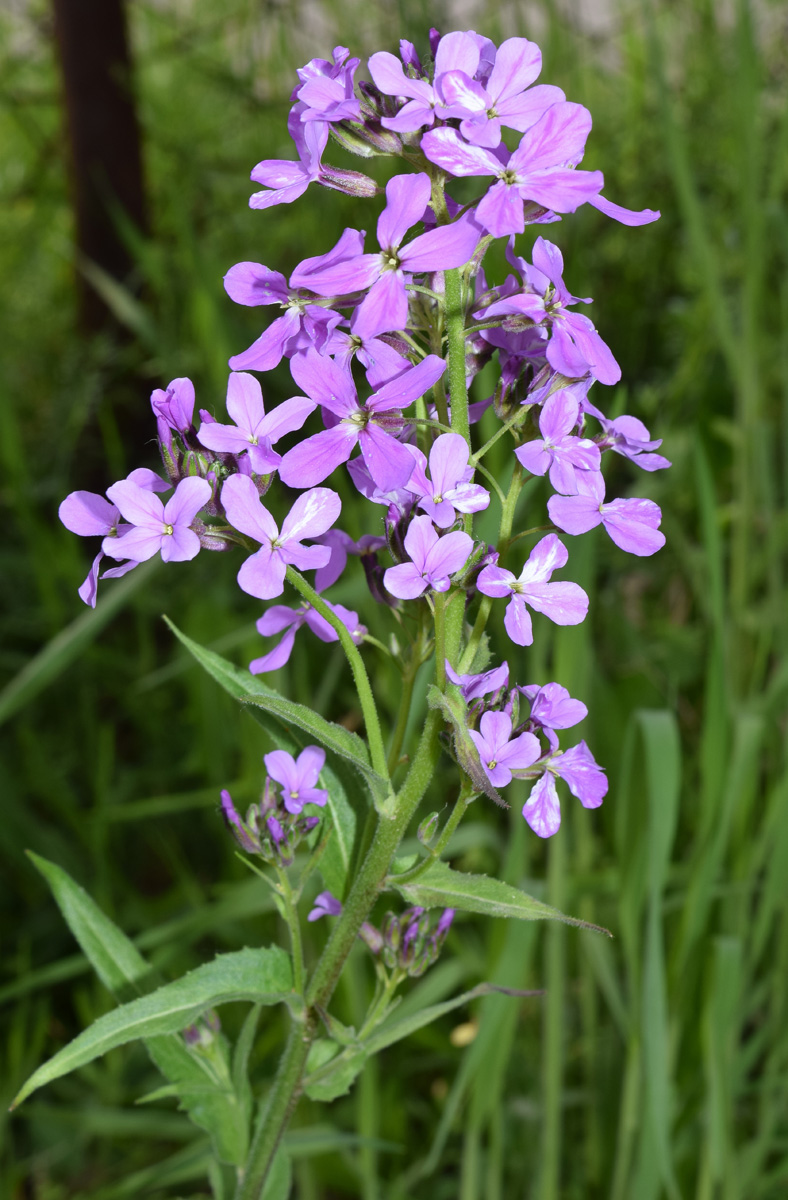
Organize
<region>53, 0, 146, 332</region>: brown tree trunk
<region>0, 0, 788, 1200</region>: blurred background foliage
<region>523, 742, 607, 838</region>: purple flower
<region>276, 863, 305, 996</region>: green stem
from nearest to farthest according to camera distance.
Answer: <region>523, 742, 607, 838</region>: purple flower < <region>276, 863, 305, 996</region>: green stem < <region>0, 0, 788, 1200</region>: blurred background foliage < <region>53, 0, 146, 332</region>: brown tree trunk

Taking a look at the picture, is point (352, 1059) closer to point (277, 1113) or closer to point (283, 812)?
point (277, 1113)

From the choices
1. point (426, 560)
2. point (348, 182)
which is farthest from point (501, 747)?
point (348, 182)

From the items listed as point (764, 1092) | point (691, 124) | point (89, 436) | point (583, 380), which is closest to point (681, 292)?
point (691, 124)

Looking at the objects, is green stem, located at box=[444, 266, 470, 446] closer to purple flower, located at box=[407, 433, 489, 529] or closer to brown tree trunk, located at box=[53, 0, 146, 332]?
purple flower, located at box=[407, 433, 489, 529]

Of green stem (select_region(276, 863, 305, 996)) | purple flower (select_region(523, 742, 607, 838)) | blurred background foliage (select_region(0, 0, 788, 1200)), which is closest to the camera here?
purple flower (select_region(523, 742, 607, 838))

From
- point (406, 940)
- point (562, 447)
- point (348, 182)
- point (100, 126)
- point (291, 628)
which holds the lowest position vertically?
point (406, 940)

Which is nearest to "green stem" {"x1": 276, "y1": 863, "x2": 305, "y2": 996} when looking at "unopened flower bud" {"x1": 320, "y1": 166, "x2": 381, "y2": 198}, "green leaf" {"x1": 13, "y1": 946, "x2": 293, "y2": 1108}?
"green leaf" {"x1": 13, "y1": 946, "x2": 293, "y2": 1108}
